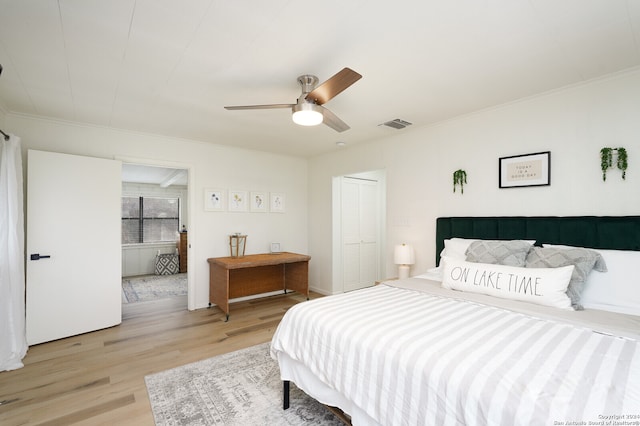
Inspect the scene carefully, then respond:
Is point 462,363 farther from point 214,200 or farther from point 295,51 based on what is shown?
point 214,200

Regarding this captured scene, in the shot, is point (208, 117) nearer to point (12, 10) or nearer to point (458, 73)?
point (12, 10)

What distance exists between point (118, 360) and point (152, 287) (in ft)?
10.4

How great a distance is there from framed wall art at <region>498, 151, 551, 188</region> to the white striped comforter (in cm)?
148

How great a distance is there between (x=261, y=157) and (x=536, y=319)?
13.9ft

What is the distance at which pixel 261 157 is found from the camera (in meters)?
4.93

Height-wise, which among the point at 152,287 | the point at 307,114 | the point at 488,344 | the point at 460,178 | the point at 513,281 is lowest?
the point at 152,287

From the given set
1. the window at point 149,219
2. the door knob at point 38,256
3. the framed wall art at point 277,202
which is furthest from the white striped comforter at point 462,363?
the window at point 149,219

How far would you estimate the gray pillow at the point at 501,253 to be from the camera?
92.0 inches

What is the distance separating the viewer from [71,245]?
10.7 ft

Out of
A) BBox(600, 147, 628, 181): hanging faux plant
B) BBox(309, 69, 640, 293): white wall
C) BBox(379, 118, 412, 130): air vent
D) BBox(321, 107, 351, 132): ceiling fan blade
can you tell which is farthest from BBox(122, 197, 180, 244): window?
BBox(600, 147, 628, 181): hanging faux plant

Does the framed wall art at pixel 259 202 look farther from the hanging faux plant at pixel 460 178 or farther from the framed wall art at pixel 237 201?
the hanging faux plant at pixel 460 178

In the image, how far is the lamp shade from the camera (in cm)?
351

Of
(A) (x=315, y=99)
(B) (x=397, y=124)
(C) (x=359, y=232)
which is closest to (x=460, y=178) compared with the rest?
(B) (x=397, y=124)

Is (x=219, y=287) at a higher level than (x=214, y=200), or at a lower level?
lower
